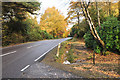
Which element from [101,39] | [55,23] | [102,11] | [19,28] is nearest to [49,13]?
[55,23]

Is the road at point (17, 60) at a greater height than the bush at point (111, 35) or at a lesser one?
lesser

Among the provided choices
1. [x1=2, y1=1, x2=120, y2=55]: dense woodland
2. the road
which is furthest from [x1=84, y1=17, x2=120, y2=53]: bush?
the road

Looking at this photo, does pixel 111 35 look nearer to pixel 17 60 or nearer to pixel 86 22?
pixel 17 60

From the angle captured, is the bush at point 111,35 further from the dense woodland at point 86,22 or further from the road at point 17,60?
the road at point 17,60

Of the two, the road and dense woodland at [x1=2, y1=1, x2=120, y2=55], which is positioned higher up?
dense woodland at [x1=2, y1=1, x2=120, y2=55]

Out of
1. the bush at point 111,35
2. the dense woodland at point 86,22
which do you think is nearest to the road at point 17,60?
the dense woodland at point 86,22

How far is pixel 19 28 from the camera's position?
17688 mm

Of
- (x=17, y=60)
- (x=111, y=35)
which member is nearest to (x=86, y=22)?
(x=111, y=35)

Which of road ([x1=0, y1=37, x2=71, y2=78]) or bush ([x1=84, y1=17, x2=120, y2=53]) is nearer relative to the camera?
road ([x1=0, y1=37, x2=71, y2=78])

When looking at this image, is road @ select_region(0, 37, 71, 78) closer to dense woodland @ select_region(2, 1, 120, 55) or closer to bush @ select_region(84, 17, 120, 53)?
dense woodland @ select_region(2, 1, 120, 55)

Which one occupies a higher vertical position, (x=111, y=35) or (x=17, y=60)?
(x=111, y=35)

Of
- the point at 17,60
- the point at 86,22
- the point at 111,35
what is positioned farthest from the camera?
the point at 86,22

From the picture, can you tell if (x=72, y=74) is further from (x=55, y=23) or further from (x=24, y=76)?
(x=55, y=23)

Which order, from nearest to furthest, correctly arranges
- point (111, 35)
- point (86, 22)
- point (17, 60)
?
point (17, 60) → point (111, 35) → point (86, 22)
